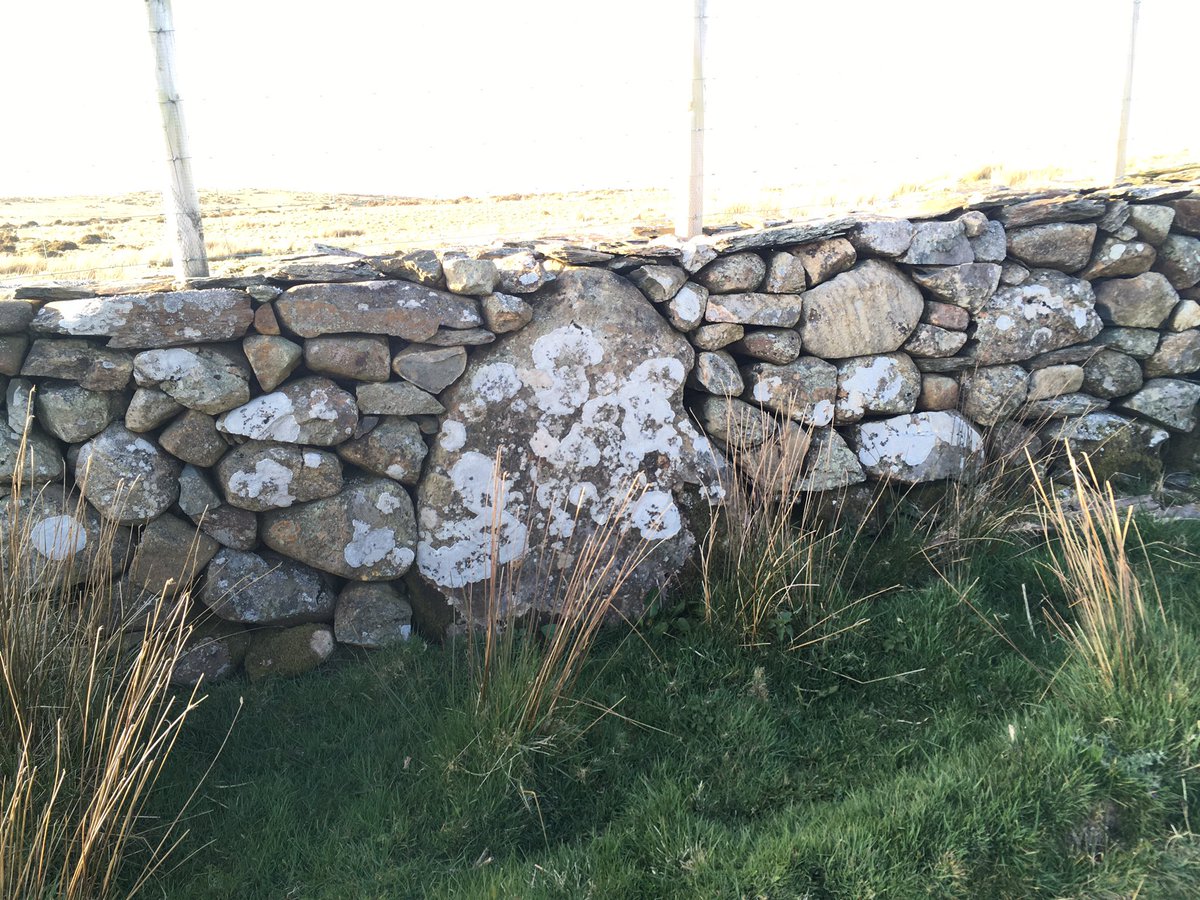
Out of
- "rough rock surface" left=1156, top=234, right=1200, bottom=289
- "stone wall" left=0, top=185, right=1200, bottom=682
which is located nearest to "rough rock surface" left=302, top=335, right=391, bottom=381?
"stone wall" left=0, top=185, right=1200, bottom=682

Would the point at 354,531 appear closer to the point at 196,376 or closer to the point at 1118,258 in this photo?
the point at 196,376

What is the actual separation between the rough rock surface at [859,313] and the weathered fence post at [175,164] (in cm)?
264

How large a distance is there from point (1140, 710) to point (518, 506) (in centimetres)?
232

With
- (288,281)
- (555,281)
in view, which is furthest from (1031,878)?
(288,281)

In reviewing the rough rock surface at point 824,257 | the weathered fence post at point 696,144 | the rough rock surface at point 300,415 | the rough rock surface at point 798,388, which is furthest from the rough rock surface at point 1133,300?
the rough rock surface at point 300,415

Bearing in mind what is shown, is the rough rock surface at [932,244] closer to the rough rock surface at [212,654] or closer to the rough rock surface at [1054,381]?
the rough rock surface at [1054,381]

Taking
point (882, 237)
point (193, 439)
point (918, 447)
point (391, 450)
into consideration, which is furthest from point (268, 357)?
point (918, 447)

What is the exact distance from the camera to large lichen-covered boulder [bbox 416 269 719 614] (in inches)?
148

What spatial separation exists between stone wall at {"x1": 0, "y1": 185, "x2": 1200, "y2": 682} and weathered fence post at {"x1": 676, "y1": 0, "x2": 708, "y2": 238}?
20 centimetres

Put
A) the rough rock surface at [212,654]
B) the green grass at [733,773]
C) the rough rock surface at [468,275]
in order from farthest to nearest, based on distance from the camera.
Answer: the rough rock surface at [468,275] → the rough rock surface at [212,654] → the green grass at [733,773]

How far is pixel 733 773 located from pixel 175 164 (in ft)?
10.2

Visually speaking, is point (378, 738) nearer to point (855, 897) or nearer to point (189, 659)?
point (189, 659)

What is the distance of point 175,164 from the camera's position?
3574mm

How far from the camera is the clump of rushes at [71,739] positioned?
7.07 ft
